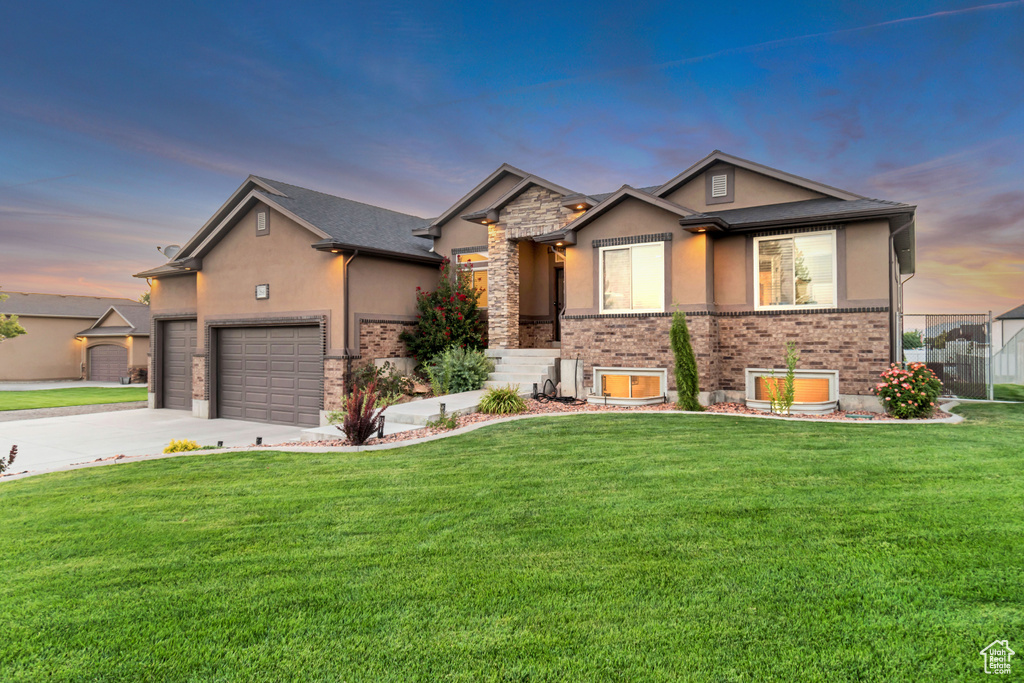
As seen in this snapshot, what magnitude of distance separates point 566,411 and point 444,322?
19.0 feet

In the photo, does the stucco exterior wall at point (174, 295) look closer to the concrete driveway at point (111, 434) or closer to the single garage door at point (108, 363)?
the concrete driveway at point (111, 434)

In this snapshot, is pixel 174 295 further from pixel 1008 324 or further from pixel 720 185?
pixel 1008 324

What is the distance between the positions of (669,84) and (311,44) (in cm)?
1112

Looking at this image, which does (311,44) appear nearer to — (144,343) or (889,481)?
(889,481)

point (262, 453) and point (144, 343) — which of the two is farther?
point (144, 343)

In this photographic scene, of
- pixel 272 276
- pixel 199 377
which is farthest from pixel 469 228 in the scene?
pixel 199 377

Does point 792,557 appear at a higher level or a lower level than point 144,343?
lower

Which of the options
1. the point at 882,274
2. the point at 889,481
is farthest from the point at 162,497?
the point at 882,274

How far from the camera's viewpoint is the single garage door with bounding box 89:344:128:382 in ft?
105

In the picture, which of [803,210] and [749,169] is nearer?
[803,210]

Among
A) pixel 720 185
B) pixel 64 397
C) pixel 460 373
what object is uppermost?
pixel 720 185

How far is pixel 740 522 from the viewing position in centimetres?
442

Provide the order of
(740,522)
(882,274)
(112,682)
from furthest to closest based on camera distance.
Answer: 1. (882,274)
2. (740,522)
3. (112,682)

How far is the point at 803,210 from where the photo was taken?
12.0 metres
